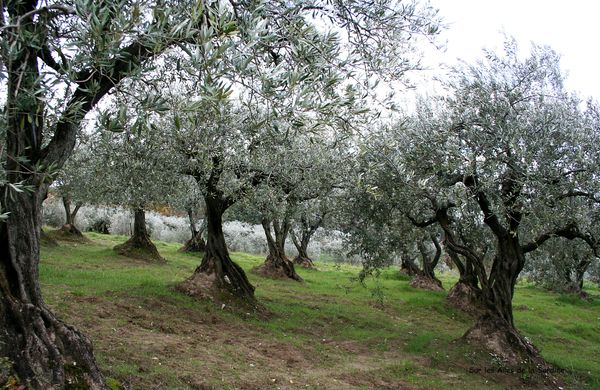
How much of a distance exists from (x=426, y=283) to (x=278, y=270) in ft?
25.5

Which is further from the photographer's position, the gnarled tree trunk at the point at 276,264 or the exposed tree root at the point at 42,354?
the gnarled tree trunk at the point at 276,264

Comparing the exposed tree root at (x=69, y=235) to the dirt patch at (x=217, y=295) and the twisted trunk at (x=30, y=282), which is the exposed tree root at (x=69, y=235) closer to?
the dirt patch at (x=217, y=295)

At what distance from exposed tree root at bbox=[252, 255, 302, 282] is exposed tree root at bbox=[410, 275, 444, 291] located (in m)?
6.15

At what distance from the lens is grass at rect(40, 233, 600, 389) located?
948 centimetres

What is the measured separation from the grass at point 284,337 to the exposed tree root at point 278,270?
305 centimetres

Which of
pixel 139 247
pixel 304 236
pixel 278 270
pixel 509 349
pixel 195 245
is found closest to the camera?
pixel 509 349

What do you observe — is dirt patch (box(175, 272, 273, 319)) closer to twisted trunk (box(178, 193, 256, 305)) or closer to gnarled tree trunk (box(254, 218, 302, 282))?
twisted trunk (box(178, 193, 256, 305))

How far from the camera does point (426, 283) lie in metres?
26.9

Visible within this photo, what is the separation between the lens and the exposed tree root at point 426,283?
26.7m

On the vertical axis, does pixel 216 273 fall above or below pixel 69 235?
above

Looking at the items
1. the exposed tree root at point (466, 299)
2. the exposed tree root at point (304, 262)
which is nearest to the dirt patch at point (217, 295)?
the exposed tree root at point (466, 299)

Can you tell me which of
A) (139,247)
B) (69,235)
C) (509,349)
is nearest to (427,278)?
(509,349)

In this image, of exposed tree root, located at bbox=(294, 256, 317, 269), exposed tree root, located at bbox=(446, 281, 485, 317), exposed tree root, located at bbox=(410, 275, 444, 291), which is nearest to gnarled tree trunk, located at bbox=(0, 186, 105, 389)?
exposed tree root, located at bbox=(446, 281, 485, 317)

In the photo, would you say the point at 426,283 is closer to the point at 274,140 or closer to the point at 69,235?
the point at 274,140
